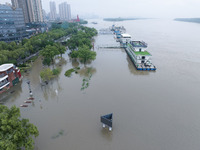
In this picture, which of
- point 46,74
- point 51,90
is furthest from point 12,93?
point 51,90

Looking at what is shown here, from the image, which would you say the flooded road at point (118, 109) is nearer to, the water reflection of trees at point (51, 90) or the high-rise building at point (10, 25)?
the water reflection of trees at point (51, 90)

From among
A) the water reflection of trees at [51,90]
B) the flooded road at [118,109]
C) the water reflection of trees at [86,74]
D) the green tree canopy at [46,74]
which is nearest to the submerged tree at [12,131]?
the flooded road at [118,109]

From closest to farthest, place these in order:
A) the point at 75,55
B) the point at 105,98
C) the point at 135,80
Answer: the point at 105,98
the point at 135,80
the point at 75,55

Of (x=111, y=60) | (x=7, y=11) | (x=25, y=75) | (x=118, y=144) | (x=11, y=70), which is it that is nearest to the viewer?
(x=118, y=144)

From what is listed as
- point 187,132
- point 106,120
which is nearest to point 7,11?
point 106,120

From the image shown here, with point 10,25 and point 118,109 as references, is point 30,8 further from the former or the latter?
point 118,109

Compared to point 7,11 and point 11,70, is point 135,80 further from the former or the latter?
point 7,11
